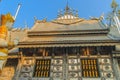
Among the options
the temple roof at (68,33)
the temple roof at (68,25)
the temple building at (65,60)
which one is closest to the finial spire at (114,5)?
the temple roof at (68,33)

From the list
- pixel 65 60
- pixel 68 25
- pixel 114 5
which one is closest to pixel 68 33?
pixel 68 25

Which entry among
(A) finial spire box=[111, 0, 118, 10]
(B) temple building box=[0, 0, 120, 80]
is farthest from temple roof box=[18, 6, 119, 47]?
(A) finial spire box=[111, 0, 118, 10]

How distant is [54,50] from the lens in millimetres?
15508

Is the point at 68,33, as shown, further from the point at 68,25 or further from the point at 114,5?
the point at 114,5

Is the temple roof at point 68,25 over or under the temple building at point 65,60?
over

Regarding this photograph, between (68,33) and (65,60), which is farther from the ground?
(68,33)

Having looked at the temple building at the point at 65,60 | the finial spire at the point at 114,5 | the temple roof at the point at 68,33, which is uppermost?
the finial spire at the point at 114,5

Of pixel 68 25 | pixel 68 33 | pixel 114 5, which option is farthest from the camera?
Result: pixel 114 5

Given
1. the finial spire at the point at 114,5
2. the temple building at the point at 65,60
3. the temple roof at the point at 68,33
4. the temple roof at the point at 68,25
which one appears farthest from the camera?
the finial spire at the point at 114,5

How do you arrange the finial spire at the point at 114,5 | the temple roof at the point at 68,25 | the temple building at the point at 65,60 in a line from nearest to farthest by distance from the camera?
1. the temple building at the point at 65,60
2. the temple roof at the point at 68,25
3. the finial spire at the point at 114,5

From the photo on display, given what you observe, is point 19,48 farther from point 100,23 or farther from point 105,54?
point 100,23

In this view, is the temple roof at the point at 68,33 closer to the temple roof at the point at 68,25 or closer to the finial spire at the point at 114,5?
the temple roof at the point at 68,25

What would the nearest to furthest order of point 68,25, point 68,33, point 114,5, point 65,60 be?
point 65,60
point 68,33
point 68,25
point 114,5

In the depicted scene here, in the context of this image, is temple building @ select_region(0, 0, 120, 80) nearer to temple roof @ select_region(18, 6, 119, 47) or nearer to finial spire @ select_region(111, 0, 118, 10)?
temple roof @ select_region(18, 6, 119, 47)
